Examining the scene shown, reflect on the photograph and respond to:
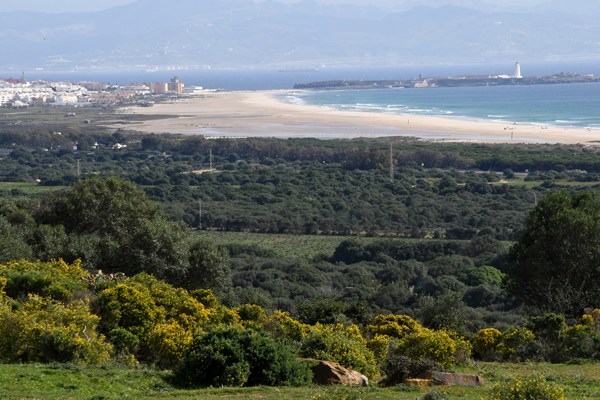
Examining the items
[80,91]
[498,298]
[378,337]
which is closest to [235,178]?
[498,298]

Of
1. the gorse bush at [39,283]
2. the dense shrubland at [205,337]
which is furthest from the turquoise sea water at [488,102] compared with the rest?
the gorse bush at [39,283]

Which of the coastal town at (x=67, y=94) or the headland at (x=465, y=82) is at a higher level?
the headland at (x=465, y=82)

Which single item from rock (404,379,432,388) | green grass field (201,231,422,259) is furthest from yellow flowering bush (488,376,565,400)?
green grass field (201,231,422,259)

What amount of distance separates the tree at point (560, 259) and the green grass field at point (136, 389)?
7909 mm

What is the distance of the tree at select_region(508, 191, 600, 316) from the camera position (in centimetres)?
2111

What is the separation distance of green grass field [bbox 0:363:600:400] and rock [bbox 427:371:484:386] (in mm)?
161

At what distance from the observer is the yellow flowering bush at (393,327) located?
17516 mm

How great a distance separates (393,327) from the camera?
17.6m

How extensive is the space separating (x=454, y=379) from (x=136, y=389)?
3983 millimetres

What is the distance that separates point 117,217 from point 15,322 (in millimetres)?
11629

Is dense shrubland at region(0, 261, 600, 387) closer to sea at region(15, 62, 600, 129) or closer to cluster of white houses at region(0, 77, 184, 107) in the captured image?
sea at region(15, 62, 600, 129)

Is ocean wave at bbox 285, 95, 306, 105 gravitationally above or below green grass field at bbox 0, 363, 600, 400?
below

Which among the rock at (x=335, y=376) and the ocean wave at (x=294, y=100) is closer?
the rock at (x=335, y=376)

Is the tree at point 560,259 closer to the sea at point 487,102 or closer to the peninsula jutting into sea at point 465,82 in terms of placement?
the sea at point 487,102
